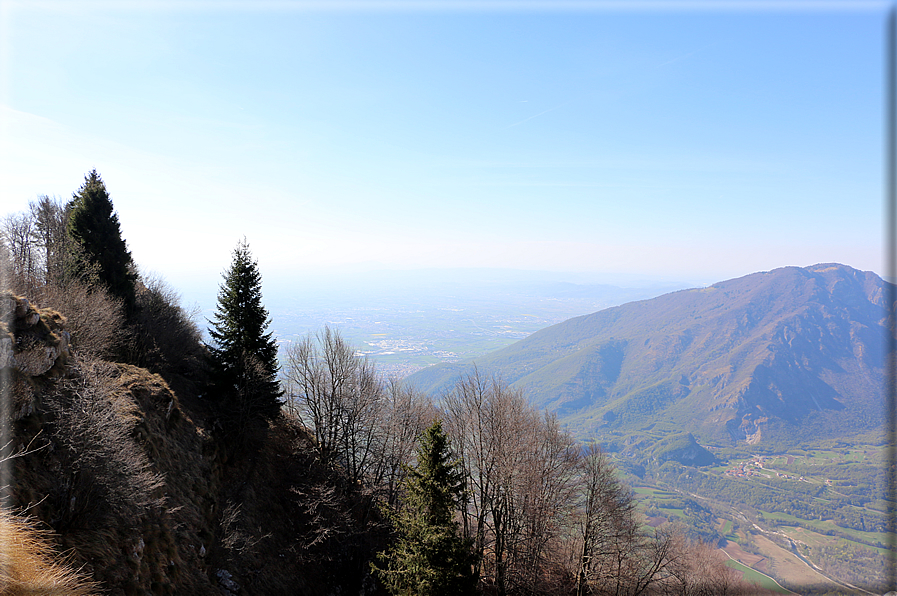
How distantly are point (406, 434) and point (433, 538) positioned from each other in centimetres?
896

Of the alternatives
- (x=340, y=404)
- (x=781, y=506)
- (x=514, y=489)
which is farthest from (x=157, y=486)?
(x=781, y=506)

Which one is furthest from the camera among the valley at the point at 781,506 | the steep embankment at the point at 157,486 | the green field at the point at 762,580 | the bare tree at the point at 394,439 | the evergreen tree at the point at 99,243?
the valley at the point at 781,506

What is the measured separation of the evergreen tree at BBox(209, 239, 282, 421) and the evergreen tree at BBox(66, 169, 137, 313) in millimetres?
5053

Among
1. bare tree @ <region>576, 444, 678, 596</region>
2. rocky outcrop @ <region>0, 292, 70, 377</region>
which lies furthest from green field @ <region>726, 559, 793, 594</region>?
rocky outcrop @ <region>0, 292, 70, 377</region>

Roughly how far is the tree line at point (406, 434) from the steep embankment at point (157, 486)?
176 cm

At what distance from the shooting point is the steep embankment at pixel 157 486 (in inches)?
318

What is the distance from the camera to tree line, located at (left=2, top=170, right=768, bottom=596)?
17297 millimetres

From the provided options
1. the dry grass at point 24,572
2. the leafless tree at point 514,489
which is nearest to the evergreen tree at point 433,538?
the leafless tree at point 514,489

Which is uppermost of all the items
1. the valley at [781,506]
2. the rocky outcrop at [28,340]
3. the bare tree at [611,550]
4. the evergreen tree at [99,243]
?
the evergreen tree at [99,243]

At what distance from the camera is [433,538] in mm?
11188

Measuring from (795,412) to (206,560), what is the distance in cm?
23822

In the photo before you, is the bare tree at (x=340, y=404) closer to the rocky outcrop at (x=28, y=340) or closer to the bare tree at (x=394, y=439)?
the bare tree at (x=394, y=439)

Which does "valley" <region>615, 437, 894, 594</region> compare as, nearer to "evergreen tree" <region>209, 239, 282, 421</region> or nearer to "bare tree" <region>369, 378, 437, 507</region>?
"bare tree" <region>369, 378, 437, 507</region>

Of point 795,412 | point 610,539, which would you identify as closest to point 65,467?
point 610,539
